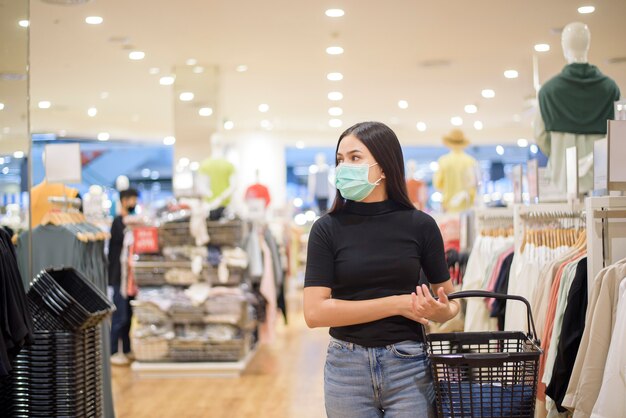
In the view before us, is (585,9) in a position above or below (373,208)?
above

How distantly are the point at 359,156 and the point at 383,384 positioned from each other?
1.98 ft

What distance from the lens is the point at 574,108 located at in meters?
4.19

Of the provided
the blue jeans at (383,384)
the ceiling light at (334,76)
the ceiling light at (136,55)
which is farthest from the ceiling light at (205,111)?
the blue jeans at (383,384)

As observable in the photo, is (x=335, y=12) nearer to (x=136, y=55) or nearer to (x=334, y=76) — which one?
(x=136, y=55)

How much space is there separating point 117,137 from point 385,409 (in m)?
16.3

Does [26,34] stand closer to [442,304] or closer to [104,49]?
[442,304]

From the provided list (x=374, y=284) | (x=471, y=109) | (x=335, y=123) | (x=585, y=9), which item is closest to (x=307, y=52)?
(x=585, y=9)

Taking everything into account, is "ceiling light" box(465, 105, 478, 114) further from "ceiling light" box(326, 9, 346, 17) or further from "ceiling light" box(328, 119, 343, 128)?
"ceiling light" box(326, 9, 346, 17)

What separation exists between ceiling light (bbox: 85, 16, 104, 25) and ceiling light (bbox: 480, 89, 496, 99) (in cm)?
645

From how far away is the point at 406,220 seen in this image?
2189 millimetres

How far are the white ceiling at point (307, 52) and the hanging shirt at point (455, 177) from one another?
1279 millimetres

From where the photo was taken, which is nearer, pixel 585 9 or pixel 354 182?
pixel 354 182

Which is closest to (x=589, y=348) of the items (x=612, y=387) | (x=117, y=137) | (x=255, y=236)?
(x=612, y=387)

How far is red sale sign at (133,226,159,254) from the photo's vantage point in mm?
6840
